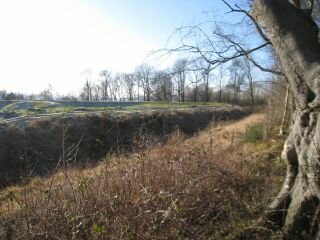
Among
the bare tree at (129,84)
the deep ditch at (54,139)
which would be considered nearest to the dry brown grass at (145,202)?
the deep ditch at (54,139)

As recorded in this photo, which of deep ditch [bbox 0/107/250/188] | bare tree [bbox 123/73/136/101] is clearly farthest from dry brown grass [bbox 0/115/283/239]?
bare tree [bbox 123/73/136/101]

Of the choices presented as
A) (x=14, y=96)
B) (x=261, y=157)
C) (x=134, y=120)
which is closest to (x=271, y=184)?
(x=261, y=157)

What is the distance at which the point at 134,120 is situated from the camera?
31.6 meters

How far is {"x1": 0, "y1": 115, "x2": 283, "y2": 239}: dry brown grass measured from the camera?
456 centimetres

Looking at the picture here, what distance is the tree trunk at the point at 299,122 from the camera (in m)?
4.77

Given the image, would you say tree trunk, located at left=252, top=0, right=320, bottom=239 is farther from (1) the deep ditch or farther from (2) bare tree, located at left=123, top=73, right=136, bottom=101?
(2) bare tree, located at left=123, top=73, right=136, bottom=101

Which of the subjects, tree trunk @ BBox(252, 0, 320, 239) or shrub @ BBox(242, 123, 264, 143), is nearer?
tree trunk @ BBox(252, 0, 320, 239)

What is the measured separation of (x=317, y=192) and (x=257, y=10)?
2.83 metres

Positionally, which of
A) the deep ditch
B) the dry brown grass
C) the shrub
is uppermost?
the dry brown grass

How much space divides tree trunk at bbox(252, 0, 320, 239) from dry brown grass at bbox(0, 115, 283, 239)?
0.66 meters

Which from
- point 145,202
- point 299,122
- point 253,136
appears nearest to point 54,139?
point 253,136

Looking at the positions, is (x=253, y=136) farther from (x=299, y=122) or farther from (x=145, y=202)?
(x=145, y=202)

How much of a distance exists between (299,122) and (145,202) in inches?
94.6

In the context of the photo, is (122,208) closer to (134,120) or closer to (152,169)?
(152,169)
